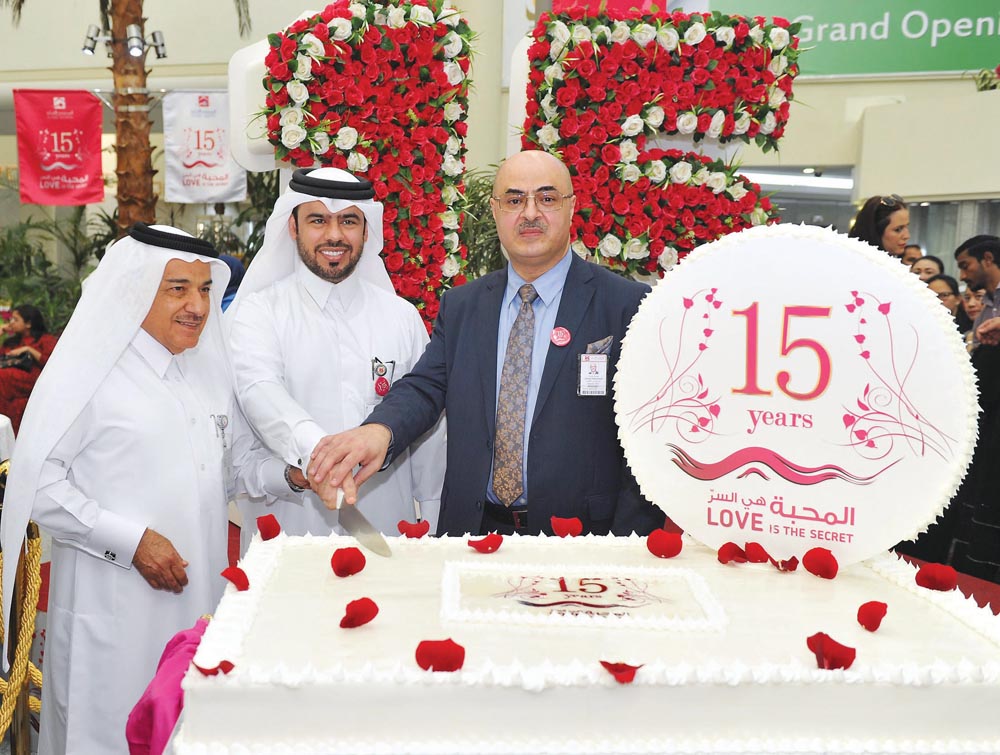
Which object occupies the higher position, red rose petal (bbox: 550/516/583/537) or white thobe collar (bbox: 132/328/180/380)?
white thobe collar (bbox: 132/328/180/380)

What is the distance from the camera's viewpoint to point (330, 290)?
303 centimetres

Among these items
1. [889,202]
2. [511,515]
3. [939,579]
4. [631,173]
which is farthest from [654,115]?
[939,579]

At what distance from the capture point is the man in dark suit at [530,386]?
7.75ft

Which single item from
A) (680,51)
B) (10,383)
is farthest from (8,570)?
(10,383)

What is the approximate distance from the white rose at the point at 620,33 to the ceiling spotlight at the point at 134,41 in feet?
15.4

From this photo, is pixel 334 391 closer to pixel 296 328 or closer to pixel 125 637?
pixel 296 328

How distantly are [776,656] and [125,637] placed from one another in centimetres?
179

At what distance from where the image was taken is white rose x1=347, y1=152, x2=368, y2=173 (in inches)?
137

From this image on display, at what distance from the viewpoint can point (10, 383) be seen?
707cm

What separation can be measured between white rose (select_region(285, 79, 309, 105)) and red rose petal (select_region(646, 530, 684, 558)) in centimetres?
242

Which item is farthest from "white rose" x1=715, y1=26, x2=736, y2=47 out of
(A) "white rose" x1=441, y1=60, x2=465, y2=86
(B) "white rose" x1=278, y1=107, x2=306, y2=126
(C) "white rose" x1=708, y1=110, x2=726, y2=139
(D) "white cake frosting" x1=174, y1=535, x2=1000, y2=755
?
(D) "white cake frosting" x1=174, y1=535, x2=1000, y2=755

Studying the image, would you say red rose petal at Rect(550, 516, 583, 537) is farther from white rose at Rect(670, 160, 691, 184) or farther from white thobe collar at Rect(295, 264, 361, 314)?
white rose at Rect(670, 160, 691, 184)

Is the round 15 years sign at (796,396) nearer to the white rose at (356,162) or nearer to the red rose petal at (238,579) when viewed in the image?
the red rose petal at (238,579)

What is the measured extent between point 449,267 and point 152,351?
1618mm
